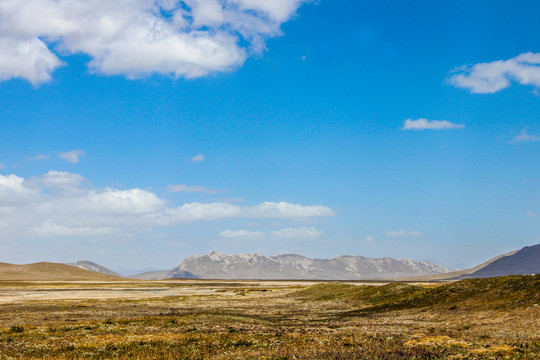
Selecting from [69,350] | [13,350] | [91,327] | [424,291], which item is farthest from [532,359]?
[424,291]

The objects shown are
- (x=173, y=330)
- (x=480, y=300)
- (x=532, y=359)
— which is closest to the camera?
(x=532, y=359)

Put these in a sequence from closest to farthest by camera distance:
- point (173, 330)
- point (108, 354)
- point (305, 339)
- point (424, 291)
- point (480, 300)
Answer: point (108, 354) < point (305, 339) < point (173, 330) < point (480, 300) < point (424, 291)

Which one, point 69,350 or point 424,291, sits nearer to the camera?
point 69,350

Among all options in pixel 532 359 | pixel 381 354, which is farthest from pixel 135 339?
pixel 532 359

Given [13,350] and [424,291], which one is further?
[424,291]

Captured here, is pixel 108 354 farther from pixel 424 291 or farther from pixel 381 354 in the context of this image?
pixel 424 291

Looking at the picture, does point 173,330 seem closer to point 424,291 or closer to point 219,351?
point 219,351

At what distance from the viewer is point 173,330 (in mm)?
38719

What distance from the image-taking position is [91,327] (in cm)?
4062

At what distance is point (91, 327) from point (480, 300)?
40.4 meters

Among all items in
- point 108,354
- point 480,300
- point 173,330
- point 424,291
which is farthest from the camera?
point 424,291

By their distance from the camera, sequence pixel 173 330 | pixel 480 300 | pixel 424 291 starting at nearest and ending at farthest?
1. pixel 173 330
2. pixel 480 300
3. pixel 424 291

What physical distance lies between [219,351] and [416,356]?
1210 centimetres

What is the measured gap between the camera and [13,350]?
29.5m
